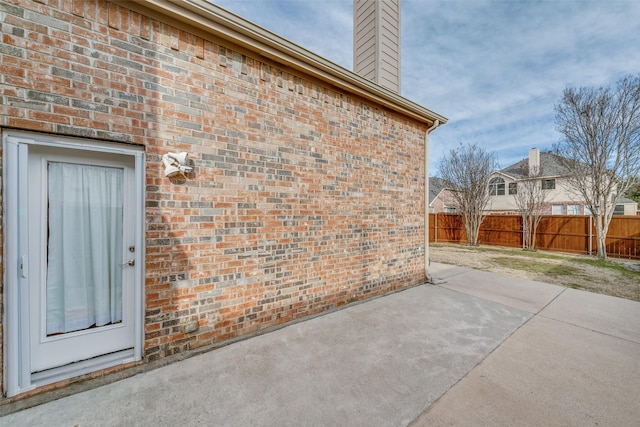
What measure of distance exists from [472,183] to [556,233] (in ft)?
13.4

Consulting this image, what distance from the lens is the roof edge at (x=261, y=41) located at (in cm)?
244

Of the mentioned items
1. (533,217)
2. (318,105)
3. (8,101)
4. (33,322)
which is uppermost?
(318,105)

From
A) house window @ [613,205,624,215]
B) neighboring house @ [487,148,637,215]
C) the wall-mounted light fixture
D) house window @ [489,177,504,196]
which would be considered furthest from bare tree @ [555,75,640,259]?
house window @ [613,205,624,215]

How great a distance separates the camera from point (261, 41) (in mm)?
2943

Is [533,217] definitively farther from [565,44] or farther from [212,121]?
[212,121]

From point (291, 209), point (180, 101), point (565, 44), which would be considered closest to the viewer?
point (180, 101)

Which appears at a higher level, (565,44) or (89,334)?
(565,44)

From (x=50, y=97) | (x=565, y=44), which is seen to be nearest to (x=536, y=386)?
(x=50, y=97)

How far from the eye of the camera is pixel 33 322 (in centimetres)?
209

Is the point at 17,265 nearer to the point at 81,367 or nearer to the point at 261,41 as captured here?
the point at 81,367

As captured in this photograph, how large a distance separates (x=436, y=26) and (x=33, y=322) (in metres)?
9.36

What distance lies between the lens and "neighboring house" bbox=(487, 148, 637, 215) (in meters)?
16.6

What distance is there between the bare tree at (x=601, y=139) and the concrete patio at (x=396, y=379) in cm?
815

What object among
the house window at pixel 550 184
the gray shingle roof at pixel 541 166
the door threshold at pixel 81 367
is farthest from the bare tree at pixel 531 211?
the door threshold at pixel 81 367
